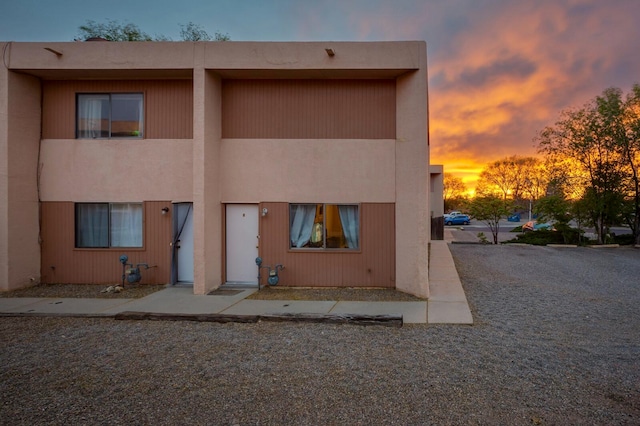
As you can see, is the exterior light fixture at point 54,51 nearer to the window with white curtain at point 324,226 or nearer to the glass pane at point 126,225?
the glass pane at point 126,225

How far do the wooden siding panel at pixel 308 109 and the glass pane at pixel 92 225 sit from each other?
3.77 meters

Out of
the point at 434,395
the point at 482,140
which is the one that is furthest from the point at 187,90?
the point at 482,140

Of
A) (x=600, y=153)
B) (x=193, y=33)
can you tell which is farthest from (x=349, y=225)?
(x=193, y=33)

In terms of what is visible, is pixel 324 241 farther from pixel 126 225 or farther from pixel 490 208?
pixel 490 208

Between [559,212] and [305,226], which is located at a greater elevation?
[559,212]

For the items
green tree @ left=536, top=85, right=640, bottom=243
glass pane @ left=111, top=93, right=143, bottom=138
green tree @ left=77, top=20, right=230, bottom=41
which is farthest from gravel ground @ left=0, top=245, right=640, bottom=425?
green tree @ left=77, top=20, right=230, bottom=41

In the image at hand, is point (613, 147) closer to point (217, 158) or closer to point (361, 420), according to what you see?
point (217, 158)

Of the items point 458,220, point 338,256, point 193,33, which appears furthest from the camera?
point 458,220

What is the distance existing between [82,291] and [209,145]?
4.59 m

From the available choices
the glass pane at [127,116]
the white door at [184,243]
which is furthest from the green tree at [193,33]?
the white door at [184,243]

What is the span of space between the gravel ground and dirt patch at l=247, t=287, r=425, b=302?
5.76ft

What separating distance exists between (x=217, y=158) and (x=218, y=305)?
3648 mm

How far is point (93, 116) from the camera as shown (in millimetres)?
9484

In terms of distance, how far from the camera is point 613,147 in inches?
639
